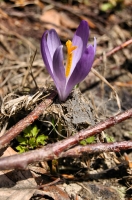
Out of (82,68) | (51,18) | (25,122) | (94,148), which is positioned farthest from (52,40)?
(51,18)

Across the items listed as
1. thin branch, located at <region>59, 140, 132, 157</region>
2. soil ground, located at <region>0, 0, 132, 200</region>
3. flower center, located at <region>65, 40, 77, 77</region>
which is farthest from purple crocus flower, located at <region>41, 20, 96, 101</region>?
thin branch, located at <region>59, 140, 132, 157</region>

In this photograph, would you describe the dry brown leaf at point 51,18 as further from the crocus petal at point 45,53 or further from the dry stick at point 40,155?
the dry stick at point 40,155

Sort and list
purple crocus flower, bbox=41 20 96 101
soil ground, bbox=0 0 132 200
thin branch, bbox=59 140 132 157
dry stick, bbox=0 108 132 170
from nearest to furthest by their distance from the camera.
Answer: dry stick, bbox=0 108 132 170
thin branch, bbox=59 140 132 157
purple crocus flower, bbox=41 20 96 101
soil ground, bbox=0 0 132 200

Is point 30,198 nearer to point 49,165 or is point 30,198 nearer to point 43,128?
point 49,165

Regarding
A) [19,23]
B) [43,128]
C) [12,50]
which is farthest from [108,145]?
[19,23]

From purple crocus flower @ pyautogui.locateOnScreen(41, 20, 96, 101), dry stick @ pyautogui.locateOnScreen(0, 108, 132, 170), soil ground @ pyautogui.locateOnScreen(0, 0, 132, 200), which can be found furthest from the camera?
soil ground @ pyautogui.locateOnScreen(0, 0, 132, 200)

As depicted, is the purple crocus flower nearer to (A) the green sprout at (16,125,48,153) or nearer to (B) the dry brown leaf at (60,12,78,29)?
(A) the green sprout at (16,125,48,153)

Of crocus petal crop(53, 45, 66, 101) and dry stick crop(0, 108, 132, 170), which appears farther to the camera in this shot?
crocus petal crop(53, 45, 66, 101)
